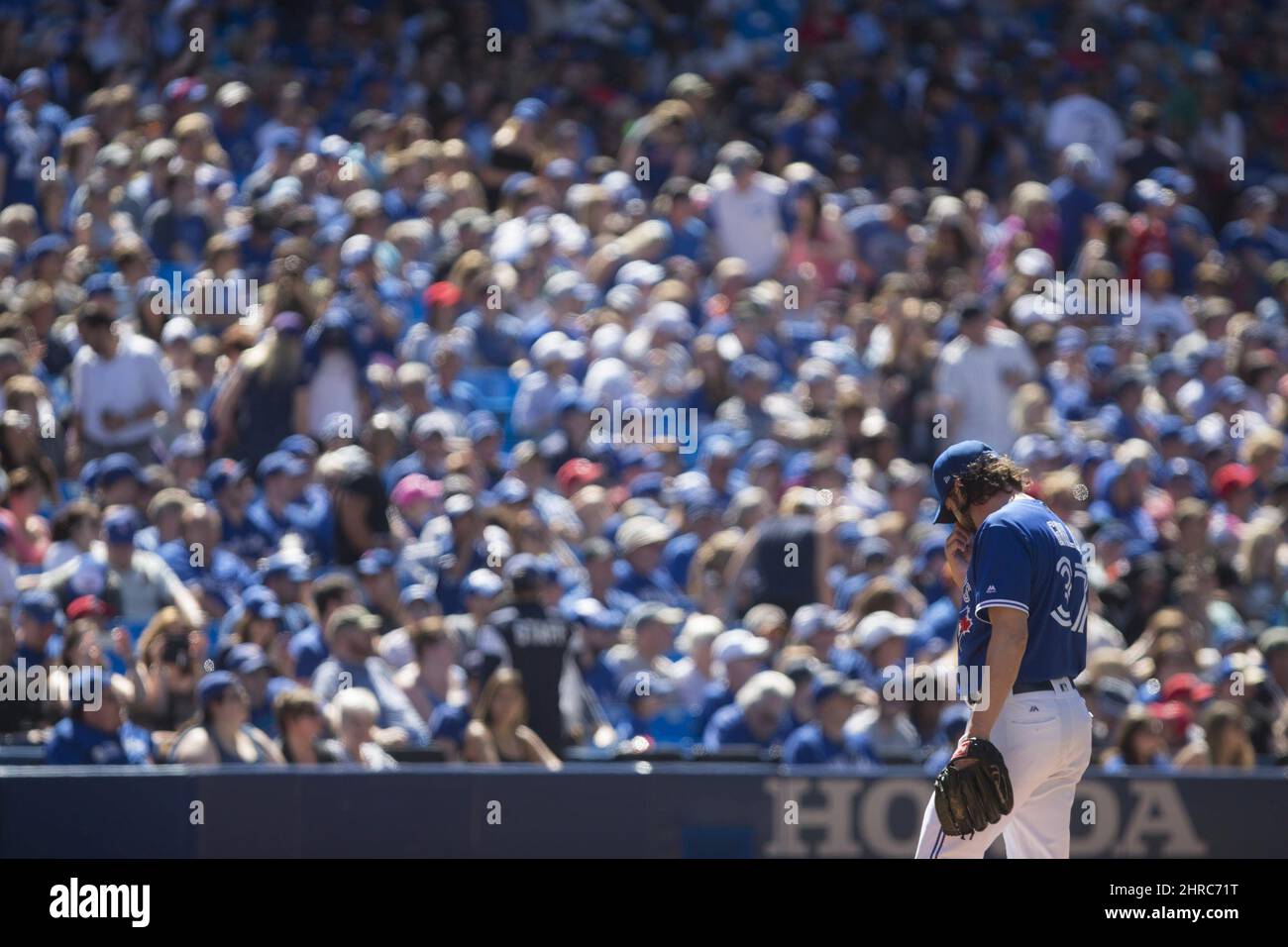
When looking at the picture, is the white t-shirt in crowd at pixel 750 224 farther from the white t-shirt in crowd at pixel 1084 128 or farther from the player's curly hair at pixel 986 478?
the player's curly hair at pixel 986 478

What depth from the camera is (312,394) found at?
1178 centimetres

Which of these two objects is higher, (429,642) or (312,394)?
(312,394)

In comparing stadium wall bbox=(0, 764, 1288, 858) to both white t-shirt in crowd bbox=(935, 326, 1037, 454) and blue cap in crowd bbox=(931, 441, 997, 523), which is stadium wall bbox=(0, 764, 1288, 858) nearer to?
blue cap in crowd bbox=(931, 441, 997, 523)

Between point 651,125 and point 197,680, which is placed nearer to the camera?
point 197,680

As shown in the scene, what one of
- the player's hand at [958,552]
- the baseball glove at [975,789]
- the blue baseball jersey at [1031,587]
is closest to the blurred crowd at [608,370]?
the player's hand at [958,552]

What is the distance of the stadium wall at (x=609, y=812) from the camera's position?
29.5ft

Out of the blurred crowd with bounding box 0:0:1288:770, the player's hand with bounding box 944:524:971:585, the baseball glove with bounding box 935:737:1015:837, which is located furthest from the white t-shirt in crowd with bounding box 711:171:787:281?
the baseball glove with bounding box 935:737:1015:837

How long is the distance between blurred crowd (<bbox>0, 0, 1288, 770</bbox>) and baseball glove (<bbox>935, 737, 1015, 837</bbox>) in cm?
283

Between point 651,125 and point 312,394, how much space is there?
4.00m

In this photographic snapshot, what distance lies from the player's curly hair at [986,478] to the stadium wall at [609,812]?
269 centimetres

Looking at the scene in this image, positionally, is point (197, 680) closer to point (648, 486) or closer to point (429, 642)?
point (429, 642)

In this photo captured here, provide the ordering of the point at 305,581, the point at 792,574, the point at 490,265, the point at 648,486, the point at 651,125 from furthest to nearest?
the point at 651,125 → the point at 490,265 → the point at 648,486 → the point at 792,574 → the point at 305,581
